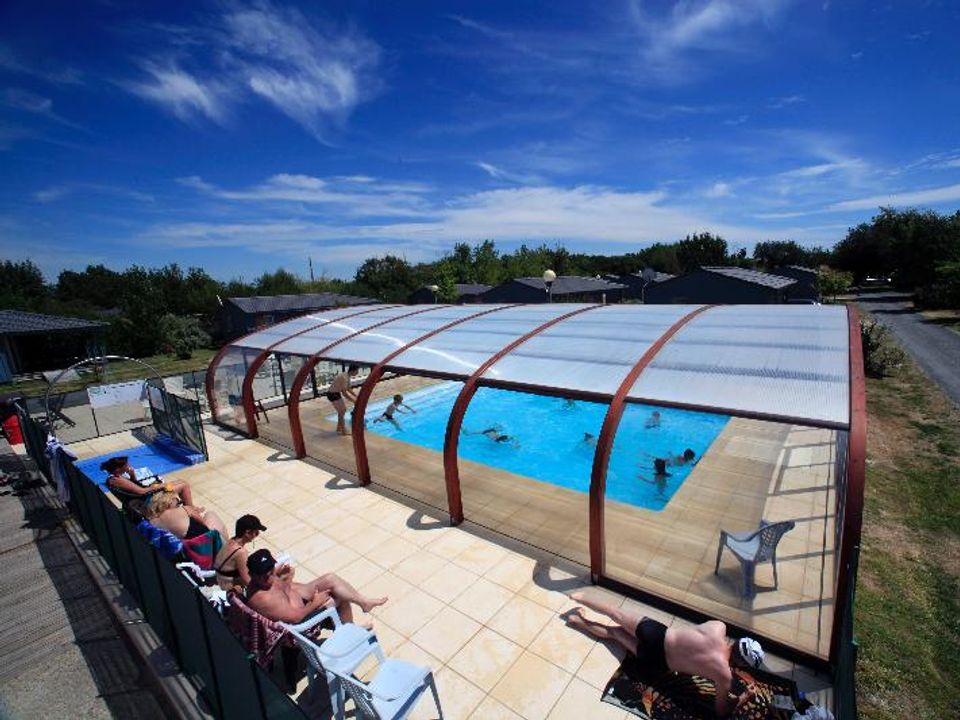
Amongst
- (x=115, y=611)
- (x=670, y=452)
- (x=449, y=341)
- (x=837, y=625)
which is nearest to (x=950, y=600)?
(x=837, y=625)

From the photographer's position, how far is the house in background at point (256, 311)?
4650 cm

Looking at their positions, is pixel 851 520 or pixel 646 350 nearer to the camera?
pixel 851 520

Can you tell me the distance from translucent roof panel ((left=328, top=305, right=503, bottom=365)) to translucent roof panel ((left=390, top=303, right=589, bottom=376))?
0.70 metres

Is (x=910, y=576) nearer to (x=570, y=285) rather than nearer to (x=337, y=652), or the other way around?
(x=337, y=652)

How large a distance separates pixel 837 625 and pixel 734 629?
1.15 metres

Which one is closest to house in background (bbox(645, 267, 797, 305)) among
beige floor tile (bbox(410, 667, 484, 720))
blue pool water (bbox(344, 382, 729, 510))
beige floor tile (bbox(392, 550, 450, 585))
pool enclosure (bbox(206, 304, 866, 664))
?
blue pool water (bbox(344, 382, 729, 510))

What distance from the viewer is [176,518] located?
7113 mm

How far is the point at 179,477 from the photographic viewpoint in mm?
11297

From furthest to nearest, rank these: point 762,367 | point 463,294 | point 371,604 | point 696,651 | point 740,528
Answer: point 463,294 → point 740,528 → point 762,367 → point 371,604 → point 696,651

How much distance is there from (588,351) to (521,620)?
172 inches

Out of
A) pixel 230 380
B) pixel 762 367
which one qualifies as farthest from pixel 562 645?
pixel 230 380

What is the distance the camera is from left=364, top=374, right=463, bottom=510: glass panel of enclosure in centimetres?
1017

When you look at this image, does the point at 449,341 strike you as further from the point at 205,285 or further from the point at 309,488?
the point at 205,285

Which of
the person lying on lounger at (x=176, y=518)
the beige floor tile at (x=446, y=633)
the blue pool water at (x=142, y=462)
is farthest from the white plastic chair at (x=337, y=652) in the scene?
the blue pool water at (x=142, y=462)
